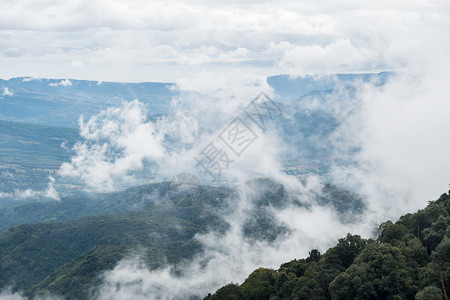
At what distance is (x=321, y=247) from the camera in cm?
13112

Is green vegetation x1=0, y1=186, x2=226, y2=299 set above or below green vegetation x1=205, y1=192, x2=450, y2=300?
above

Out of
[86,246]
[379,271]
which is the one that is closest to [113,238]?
[86,246]

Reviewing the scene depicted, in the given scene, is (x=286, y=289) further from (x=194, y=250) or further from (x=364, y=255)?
(x=194, y=250)

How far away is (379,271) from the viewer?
38.3m

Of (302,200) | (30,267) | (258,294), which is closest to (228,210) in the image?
(302,200)

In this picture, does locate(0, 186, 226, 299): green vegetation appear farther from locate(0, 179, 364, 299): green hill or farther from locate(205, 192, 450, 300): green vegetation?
locate(205, 192, 450, 300): green vegetation

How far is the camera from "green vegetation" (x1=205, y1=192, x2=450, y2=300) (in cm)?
3672

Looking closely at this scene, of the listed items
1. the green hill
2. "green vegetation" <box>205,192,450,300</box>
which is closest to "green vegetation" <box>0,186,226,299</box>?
the green hill

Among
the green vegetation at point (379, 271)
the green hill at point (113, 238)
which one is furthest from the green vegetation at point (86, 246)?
the green vegetation at point (379, 271)

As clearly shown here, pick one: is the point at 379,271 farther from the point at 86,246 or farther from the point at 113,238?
the point at 86,246

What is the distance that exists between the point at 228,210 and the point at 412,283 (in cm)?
14212

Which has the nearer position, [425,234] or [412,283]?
[412,283]

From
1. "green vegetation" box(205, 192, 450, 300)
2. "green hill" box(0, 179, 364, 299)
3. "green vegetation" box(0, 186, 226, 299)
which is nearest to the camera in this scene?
"green vegetation" box(205, 192, 450, 300)

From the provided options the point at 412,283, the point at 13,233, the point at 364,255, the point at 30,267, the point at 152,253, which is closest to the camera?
the point at 412,283
